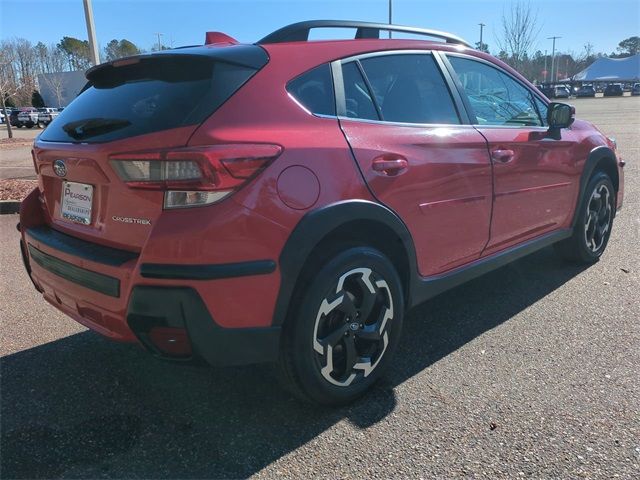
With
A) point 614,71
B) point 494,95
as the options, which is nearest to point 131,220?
point 494,95

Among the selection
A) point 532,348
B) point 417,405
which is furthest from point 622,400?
point 417,405

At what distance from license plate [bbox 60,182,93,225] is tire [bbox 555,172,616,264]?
12.7ft

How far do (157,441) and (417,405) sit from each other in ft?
4.18

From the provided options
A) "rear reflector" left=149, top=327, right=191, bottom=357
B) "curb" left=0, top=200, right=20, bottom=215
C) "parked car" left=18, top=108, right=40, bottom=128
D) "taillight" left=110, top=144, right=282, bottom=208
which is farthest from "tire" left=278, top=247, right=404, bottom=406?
"parked car" left=18, top=108, right=40, bottom=128

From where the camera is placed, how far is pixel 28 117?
42.1m

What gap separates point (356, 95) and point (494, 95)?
1.51 m

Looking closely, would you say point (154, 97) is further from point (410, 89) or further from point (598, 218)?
point (598, 218)

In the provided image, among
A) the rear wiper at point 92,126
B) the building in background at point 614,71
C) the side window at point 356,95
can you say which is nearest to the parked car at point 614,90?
the building in background at point 614,71

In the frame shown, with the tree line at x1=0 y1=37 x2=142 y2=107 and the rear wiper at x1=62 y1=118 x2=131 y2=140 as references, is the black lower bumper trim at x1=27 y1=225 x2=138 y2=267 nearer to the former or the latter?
the rear wiper at x1=62 y1=118 x2=131 y2=140

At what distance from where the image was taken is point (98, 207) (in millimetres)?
2424

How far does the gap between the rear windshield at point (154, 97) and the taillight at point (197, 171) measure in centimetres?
17

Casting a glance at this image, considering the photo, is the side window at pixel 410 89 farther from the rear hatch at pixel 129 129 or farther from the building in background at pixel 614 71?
the building in background at pixel 614 71

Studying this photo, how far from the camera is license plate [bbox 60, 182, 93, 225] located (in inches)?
98.0

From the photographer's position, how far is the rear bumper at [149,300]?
212cm
